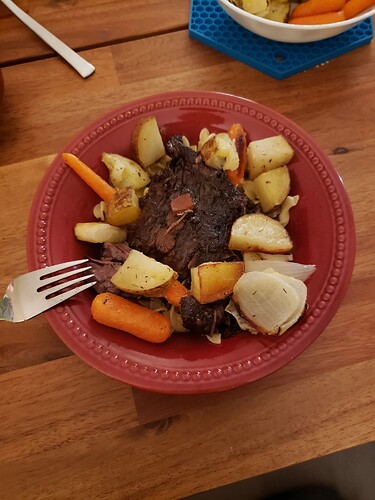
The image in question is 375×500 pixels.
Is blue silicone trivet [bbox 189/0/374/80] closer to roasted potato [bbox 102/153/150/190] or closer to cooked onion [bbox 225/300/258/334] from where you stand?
roasted potato [bbox 102/153/150/190]

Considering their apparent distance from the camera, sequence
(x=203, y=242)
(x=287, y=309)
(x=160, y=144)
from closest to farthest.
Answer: (x=287, y=309), (x=203, y=242), (x=160, y=144)

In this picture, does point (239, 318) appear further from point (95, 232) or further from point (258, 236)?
point (95, 232)

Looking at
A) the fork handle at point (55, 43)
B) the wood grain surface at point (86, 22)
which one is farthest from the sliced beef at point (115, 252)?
the wood grain surface at point (86, 22)

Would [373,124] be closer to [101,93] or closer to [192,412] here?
[101,93]

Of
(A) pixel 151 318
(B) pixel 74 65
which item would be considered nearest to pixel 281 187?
(A) pixel 151 318

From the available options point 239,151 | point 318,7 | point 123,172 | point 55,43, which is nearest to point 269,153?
point 239,151

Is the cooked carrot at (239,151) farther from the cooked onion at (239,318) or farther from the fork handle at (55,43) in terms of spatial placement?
the fork handle at (55,43)

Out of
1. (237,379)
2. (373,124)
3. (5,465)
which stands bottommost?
(5,465)

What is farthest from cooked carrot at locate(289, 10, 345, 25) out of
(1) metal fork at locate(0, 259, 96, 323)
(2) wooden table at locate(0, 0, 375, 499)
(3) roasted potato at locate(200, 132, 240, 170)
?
(1) metal fork at locate(0, 259, 96, 323)
